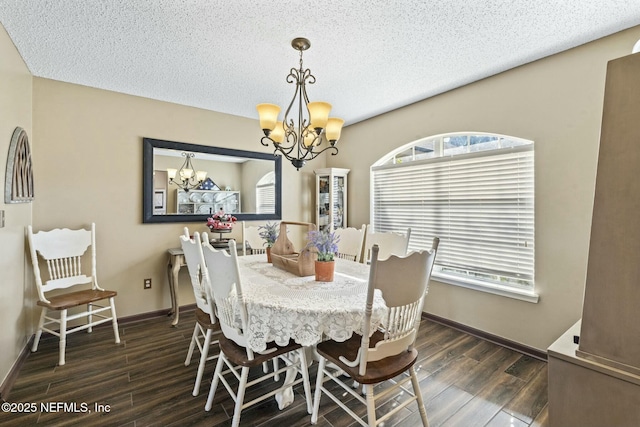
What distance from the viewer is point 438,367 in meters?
2.31

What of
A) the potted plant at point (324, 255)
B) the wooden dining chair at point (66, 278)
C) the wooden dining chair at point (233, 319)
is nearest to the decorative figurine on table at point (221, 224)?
the wooden dining chair at point (66, 278)

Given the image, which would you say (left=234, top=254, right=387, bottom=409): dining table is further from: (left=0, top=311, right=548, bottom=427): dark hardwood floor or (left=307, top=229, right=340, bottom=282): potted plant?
(left=0, top=311, right=548, bottom=427): dark hardwood floor

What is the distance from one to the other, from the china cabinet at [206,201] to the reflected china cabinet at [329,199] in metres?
1.21

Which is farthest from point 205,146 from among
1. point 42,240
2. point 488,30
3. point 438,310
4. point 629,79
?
point 629,79

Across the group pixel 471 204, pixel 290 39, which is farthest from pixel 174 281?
pixel 471 204

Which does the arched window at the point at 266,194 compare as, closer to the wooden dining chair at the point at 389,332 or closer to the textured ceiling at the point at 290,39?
the textured ceiling at the point at 290,39

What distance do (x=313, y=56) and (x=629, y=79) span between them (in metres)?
1.99

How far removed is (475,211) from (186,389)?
296cm

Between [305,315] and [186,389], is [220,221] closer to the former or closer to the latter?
[186,389]

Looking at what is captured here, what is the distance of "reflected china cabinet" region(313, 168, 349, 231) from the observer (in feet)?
13.9

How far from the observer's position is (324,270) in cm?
189

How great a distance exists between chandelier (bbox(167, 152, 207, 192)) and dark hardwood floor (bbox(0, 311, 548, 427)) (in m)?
1.75

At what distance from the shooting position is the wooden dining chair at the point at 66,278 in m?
2.48

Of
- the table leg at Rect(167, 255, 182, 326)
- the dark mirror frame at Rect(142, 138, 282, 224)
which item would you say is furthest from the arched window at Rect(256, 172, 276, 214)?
the table leg at Rect(167, 255, 182, 326)
